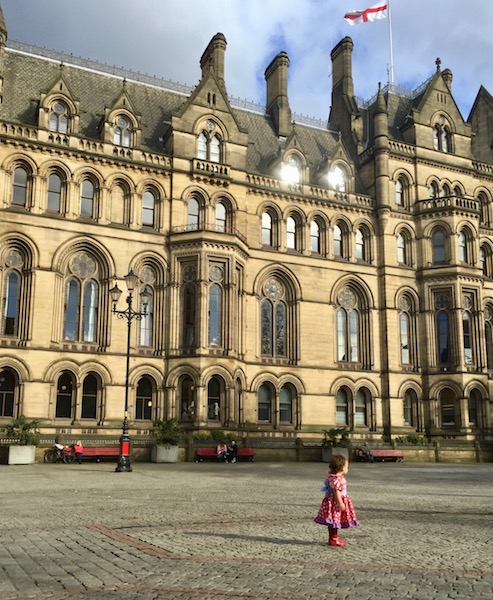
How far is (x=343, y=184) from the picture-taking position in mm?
45594

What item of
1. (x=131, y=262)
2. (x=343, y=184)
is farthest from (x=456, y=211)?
(x=131, y=262)

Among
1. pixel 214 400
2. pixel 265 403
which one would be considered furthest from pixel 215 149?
pixel 265 403

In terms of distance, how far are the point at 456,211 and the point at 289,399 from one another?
17.5m

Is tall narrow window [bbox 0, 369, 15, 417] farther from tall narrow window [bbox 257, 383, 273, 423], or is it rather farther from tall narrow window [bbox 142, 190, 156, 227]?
tall narrow window [bbox 257, 383, 273, 423]

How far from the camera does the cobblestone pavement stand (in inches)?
279

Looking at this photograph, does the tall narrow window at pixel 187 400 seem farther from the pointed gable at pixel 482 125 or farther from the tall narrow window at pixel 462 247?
the pointed gable at pixel 482 125

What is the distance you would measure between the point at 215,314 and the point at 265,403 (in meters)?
6.84

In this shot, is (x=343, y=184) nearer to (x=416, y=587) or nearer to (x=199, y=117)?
(x=199, y=117)

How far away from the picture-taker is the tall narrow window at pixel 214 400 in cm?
3628

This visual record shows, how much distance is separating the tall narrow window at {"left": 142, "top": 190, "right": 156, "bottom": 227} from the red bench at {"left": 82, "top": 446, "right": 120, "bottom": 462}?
13.5 metres

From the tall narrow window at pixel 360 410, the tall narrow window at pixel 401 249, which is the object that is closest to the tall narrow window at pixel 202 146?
the tall narrow window at pixel 401 249

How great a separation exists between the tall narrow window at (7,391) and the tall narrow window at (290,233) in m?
18.9

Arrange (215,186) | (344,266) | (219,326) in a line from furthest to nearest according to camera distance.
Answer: (344,266)
(215,186)
(219,326)

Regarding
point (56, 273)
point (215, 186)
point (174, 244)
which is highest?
point (215, 186)
